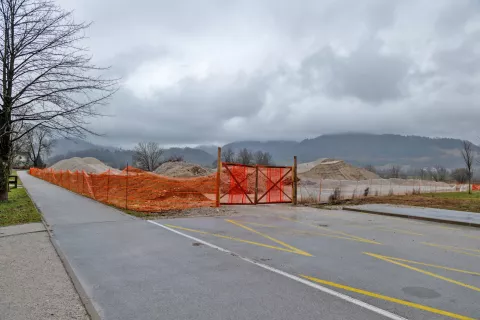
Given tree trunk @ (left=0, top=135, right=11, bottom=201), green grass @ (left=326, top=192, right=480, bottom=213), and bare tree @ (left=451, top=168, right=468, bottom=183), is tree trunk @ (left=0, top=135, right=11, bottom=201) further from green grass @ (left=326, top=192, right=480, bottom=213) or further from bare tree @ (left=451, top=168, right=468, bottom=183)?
bare tree @ (left=451, top=168, right=468, bottom=183)

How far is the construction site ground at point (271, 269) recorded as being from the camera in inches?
178

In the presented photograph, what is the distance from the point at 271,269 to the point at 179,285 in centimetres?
171

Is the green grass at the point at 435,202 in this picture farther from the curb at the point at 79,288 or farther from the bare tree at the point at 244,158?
the bare tree at the point at 244,158

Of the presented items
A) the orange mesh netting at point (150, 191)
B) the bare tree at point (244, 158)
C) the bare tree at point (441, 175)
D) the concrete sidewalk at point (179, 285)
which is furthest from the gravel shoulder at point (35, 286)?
the bare tree at point (244, 158)

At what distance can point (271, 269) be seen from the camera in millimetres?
6215

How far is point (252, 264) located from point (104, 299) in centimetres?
272

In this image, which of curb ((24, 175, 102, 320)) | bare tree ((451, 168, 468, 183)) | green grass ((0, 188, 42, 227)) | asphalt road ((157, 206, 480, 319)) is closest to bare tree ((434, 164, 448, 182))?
bare tree ((451, 168, 468, 183))

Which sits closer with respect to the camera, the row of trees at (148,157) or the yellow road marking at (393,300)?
the yellow road marking at (393,300)

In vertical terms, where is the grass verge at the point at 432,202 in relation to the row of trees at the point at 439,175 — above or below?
below

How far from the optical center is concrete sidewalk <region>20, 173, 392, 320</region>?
14.4 ft

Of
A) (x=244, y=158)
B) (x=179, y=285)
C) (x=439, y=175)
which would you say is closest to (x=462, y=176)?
(x=439, y=175)

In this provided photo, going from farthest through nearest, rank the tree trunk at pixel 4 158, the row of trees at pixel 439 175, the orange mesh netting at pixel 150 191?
1. the row of trees at pixel 439 175
2. the orange mesh netting at pixel 150 191
3. the tree trunk at pixel 4 158

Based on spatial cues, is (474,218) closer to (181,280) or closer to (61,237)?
(181,280)

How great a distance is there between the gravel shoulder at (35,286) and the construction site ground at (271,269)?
25cm
